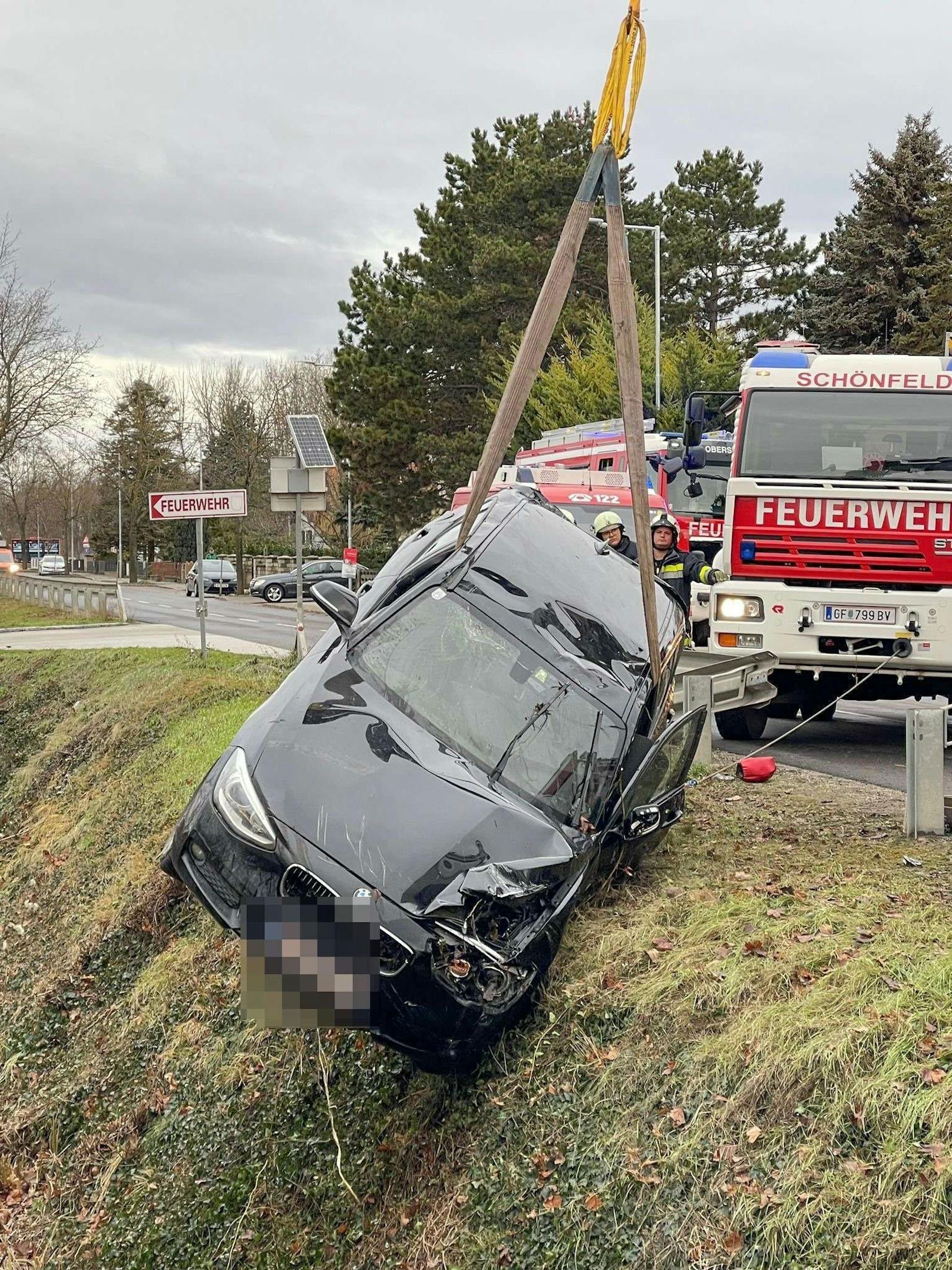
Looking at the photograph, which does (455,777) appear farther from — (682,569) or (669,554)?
(682,569)

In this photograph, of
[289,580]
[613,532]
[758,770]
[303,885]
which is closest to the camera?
[303,885]

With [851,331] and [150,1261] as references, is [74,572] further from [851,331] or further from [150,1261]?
[150,1261]

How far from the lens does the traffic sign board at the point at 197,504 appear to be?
49.5 ft

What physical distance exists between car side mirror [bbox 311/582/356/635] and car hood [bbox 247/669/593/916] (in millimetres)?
671

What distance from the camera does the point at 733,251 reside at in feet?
142

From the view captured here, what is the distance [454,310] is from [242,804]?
115 ft

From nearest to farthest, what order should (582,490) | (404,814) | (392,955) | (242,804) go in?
(392,955) → (404,814) → (242,804) → (582,490)

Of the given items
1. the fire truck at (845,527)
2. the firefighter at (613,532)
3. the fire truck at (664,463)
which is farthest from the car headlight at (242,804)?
the fire truck at (664,463)

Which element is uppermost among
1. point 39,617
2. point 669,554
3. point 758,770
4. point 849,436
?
point 849,436

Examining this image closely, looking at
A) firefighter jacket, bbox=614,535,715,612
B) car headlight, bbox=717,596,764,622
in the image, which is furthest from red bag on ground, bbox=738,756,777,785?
firefighter jacket, bbox=614,535,715,612

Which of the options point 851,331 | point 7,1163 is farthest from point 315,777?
point 851,331

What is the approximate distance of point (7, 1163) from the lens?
678cm

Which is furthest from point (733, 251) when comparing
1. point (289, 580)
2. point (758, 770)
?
point (758, 770)

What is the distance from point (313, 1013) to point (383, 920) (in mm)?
411
